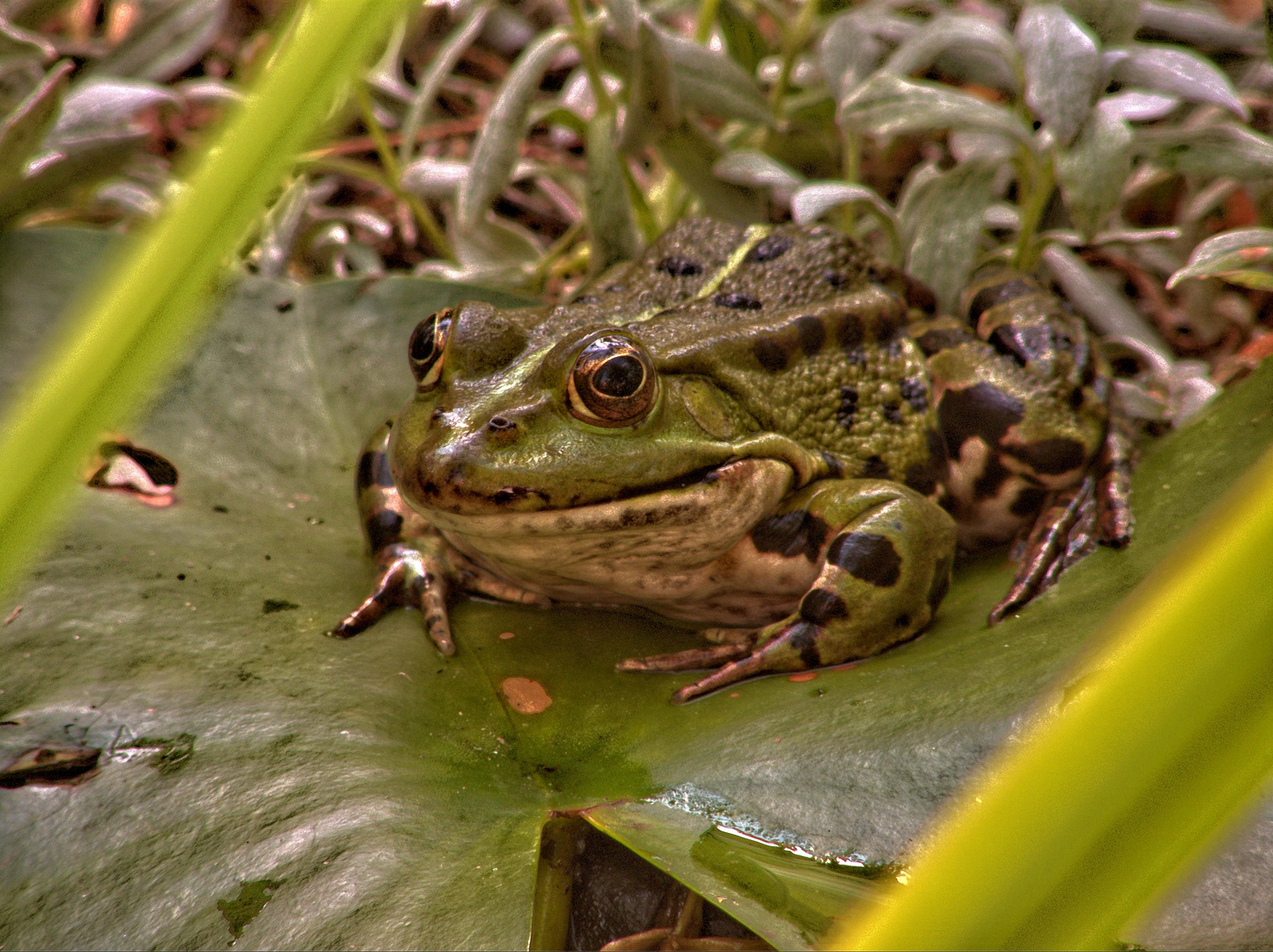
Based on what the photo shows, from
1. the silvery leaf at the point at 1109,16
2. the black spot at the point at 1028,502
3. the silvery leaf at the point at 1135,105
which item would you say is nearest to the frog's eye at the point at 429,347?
the black spot at the point at 1028,502

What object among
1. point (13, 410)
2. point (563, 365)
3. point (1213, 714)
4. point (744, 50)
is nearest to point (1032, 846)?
point (1213, 714)

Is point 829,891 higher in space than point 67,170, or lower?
lower

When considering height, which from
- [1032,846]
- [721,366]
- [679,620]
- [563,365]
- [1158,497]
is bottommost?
[679,620]

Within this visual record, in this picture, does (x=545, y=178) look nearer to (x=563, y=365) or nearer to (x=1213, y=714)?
(x=563, y=365)

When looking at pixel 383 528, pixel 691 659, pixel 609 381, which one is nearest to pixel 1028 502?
pixel 691 659

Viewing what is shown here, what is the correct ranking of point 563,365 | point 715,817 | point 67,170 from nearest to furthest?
point 715,817 < point 563,365 < point 67,170

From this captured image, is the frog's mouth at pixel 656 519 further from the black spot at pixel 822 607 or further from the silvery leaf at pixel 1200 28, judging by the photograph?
the silvery leaf at pixel 1200 28
